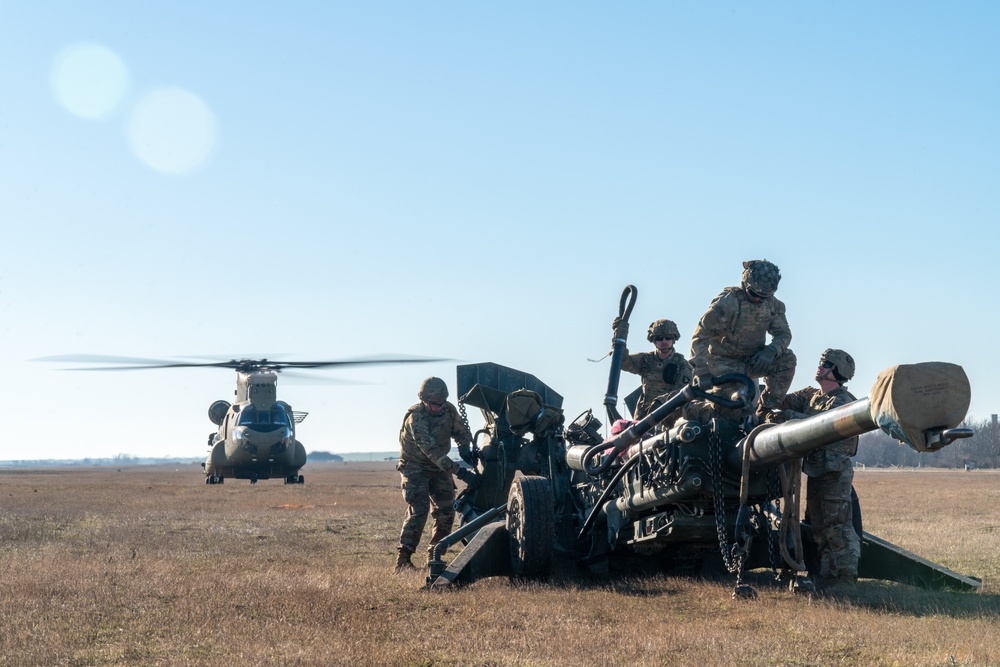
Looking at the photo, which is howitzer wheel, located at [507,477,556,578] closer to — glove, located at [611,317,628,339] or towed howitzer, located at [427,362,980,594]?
towed howitzer, located at [427,362,980,594]

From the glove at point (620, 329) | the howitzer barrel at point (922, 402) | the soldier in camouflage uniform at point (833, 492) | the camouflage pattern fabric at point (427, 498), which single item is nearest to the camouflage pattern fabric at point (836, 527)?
the soldier in camouflage uniform at point (833, 492)


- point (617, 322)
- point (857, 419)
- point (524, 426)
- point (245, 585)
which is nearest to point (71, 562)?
point (245, 585)

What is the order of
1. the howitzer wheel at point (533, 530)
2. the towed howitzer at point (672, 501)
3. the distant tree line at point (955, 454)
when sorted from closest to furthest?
the towed howitzer at point (672, 501) → the howitzer wheel at point (533, 530) → the distant tree line at point (955, 454)

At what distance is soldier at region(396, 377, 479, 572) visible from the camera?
12277mm

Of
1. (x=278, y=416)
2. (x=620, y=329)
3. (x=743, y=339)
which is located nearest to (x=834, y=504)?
(x=743, y=339)

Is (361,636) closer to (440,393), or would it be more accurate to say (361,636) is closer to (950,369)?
(950,369)

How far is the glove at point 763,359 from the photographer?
9.47 meters

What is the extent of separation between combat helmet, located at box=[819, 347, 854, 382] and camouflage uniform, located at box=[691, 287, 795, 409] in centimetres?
37

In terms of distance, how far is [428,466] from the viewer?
12.6 m

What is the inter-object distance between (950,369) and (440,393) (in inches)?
298

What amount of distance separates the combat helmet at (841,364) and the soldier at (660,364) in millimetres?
2226

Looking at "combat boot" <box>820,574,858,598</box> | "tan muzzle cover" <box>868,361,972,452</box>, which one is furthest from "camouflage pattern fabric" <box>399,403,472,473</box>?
"tan muzzle cover" <box>868,361,972,452</box>

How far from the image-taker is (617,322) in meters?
11.2

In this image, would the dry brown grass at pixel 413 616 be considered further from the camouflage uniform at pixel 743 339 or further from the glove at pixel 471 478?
the camouflage uniform at pixel 743 339
